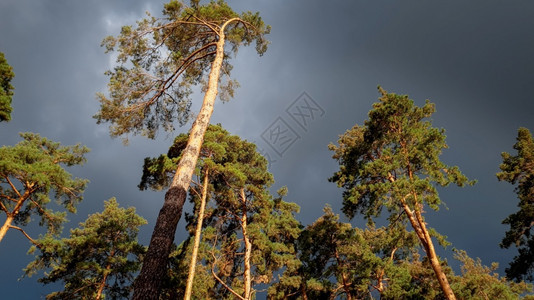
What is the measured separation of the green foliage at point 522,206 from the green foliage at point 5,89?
998 inches

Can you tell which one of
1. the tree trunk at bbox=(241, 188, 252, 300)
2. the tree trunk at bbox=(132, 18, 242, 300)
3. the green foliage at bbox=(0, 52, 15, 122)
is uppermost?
the green foliage at bbox=(0, 52, 15, 122)

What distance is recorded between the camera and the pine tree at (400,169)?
10.5m

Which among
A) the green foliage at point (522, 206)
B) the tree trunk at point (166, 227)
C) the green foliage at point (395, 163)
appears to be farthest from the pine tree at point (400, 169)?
the tree trunk at point (166, 227)

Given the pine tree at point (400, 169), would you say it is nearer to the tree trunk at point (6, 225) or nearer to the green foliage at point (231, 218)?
the green foliage at point (231, 218)

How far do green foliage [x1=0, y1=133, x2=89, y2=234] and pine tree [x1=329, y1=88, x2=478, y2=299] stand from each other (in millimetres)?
15367

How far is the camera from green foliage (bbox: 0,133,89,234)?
12.3 m

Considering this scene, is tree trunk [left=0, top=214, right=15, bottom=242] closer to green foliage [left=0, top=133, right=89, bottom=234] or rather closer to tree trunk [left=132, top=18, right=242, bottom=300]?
green foliage [left=0, top=133, right=89, bottom=234]

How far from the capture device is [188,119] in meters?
10.9

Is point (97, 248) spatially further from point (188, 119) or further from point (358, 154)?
point (358, 154)

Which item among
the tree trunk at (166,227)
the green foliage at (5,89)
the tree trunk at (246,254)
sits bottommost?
the tree trunk at (166,227)

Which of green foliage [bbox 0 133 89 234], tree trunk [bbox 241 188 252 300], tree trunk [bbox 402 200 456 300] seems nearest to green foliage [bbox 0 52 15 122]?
green foliage [bbox 0 133 89 234]

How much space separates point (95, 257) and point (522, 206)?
25.9 metres

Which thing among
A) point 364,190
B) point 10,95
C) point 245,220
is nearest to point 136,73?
point 10,95

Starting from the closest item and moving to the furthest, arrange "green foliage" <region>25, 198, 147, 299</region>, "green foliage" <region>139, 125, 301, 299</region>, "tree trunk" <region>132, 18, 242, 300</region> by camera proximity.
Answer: "tree trunk" <region>132, 18, 242, 300</region>
"green foliage" <region>139, 125, 301, 299</region>
"green foliage" <region>25, 198, 147, 299</region>
